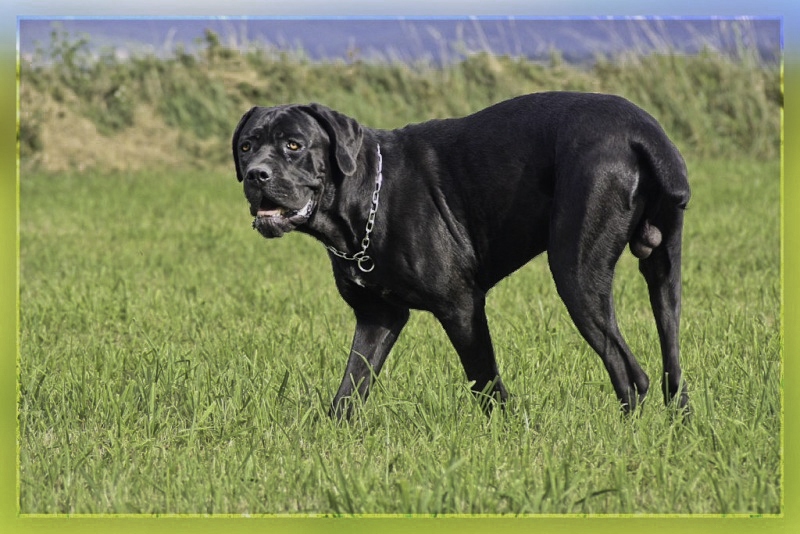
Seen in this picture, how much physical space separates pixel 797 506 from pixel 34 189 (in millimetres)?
10531

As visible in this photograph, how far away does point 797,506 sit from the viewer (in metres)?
3.83

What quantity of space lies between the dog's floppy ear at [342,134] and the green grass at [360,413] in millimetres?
1082

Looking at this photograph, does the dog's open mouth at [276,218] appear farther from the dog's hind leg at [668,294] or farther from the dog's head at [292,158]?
the dog's hind leg at [668,294]

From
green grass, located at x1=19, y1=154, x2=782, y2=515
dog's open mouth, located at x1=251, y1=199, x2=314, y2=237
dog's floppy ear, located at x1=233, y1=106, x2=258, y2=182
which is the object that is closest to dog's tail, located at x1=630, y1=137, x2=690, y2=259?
green grass, located at x1=19, y1=154, x2=782, y2=515

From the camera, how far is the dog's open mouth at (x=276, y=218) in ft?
15.0

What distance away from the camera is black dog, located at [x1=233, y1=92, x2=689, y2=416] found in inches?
175

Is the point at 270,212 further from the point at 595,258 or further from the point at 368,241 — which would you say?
the point at 595,258

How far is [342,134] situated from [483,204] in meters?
0.69

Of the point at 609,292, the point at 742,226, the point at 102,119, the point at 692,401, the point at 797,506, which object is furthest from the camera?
the point at 102,119

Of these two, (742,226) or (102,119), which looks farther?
(102,119)

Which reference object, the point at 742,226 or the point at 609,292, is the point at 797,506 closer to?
the point at 609,292

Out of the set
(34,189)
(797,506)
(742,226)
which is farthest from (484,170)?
(34,189)

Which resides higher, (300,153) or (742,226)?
(300,153)

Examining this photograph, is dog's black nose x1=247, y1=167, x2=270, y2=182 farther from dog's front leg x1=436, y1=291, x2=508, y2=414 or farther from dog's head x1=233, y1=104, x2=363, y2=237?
dog's front leg x1=436, y1=291, x2=508, y2=414
